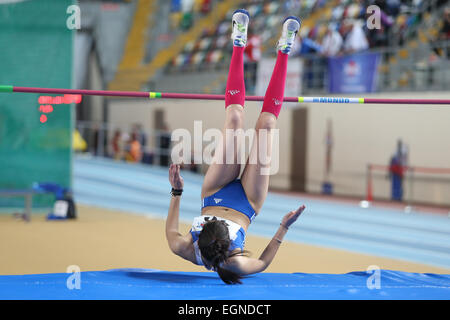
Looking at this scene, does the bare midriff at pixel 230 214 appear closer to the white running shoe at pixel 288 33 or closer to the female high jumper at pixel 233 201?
the female high jumper at pixel 233 201

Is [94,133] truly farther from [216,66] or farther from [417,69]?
[417,69]

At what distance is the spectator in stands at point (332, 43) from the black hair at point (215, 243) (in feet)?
24.0

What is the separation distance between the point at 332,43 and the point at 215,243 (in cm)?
772

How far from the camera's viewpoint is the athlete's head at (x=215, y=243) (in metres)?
3.17

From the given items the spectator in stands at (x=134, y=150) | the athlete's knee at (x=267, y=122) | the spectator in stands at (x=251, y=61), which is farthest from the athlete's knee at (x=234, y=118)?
the spectator in stands at (x=134, y=150)

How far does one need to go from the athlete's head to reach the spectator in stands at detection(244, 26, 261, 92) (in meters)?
8.17

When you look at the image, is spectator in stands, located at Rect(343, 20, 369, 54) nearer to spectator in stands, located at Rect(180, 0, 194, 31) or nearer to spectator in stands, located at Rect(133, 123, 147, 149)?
spectator in stands, located at Rect(133, 123, 147, 149)

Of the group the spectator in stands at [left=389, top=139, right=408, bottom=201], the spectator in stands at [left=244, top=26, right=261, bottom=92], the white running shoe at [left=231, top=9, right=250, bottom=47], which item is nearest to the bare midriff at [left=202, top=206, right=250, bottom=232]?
the white running shoe at [left=231, top=9, right=250, bottom=47]

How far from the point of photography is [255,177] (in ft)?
11.5

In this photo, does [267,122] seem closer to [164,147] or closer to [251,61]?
[251,61]

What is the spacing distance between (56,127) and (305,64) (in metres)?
4.82

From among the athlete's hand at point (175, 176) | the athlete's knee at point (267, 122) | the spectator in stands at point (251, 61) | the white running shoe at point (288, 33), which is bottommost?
the athlete's hand at point (175, 176)
